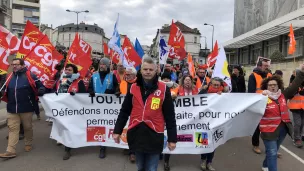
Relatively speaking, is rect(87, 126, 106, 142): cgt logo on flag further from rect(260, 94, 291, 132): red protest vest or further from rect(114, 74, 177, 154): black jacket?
rect(260, 94, 291, 132): red protest vest

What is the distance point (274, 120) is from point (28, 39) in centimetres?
518

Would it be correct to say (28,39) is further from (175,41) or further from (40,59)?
(175,41)

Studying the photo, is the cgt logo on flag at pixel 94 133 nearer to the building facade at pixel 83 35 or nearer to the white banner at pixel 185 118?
the white banner at pixel 185 118

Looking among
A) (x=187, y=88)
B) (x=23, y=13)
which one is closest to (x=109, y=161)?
(x=187, y=88)

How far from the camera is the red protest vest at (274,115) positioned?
455 cm

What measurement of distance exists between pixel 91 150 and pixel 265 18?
38.1 m

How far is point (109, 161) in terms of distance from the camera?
5.59 m

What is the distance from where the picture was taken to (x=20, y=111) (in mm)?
5809

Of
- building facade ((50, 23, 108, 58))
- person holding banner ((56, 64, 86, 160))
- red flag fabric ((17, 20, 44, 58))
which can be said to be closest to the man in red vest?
person holding banner ((56, 64, 86, 160))

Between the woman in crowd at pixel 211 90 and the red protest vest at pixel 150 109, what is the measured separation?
7.25ft

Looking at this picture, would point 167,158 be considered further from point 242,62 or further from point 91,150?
point 242,62

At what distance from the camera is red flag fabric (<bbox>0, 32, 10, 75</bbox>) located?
6109mm

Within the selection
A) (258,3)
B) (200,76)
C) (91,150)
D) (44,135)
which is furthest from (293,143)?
(258,3)

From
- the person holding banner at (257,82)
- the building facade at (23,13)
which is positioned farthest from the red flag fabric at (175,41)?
the building facade at (23,13)
